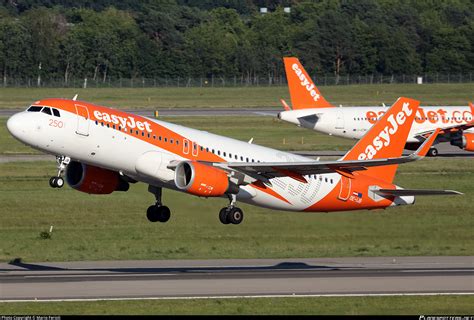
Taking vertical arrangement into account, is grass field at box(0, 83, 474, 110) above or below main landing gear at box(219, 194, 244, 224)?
below

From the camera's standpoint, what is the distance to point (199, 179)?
5669 centimetres

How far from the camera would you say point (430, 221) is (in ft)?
254

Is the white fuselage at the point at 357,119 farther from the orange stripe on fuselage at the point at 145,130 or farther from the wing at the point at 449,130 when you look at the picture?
the orange stripe on fuselage at the point at 145,130

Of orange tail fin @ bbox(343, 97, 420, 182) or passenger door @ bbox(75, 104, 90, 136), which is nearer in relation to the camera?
passenger door @ bbox(75, 104, 90, 136)

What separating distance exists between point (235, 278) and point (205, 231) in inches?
629

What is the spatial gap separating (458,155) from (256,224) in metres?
50.5

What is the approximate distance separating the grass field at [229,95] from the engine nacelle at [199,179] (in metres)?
106

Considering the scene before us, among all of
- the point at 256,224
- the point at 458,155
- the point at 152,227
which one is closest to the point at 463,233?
the point at 256,224

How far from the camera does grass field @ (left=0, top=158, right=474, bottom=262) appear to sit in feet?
219

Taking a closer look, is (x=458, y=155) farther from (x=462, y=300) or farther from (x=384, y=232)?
(x=462, y=300)

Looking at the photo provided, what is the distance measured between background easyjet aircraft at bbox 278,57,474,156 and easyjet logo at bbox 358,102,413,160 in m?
45.4

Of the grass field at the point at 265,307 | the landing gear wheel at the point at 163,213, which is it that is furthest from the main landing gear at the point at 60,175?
the landing gear wheel at the point at 163,213

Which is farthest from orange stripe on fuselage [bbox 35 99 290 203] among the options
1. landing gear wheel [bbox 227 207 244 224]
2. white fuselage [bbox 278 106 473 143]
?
white fuselage [bbox 278 106 473 143]

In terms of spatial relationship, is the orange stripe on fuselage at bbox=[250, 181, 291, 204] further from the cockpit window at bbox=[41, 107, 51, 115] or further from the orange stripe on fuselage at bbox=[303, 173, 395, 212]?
the cockpit window at bbox=[41, 107, 51, 115]
